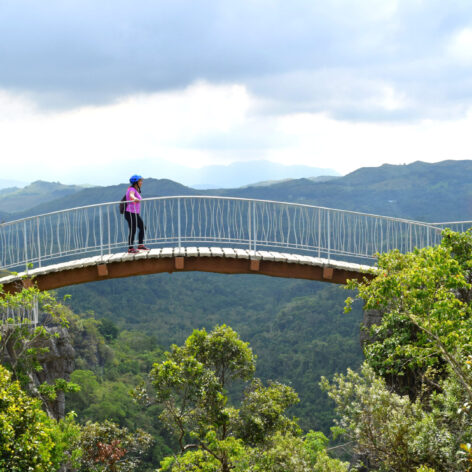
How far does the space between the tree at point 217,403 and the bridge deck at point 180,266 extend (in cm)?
145

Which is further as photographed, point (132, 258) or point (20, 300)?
point (132, 258)

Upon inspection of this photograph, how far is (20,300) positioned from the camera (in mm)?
10031

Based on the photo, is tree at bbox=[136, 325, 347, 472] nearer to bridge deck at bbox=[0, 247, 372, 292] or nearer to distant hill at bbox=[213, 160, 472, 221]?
bridge deck at bbox=[0, 247, 372, 292]

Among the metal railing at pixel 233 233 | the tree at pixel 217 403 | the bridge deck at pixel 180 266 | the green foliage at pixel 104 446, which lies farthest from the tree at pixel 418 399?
the green foliage at pixel 104 446

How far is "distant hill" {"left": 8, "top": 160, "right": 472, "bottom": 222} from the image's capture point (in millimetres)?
158875

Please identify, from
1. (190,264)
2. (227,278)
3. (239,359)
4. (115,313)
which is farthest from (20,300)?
(227,278)

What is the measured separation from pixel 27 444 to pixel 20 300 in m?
2.84

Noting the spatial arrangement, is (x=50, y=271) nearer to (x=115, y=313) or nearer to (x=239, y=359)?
(x=239, y=359)

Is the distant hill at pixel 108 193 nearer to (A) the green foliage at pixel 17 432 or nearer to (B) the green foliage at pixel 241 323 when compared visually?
(B) the green foliage at pixel 241 323

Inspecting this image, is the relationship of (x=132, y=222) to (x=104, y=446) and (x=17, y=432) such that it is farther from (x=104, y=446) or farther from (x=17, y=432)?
(x=104, y=446)

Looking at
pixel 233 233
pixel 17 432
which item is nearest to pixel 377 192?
pixel 233 233

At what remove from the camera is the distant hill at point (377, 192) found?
158875 mm

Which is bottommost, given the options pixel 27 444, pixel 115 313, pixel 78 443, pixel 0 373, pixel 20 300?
pixel 115 313

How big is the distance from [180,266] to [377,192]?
17427cm
